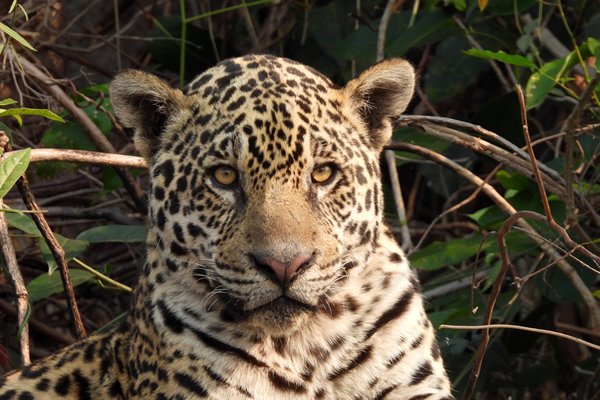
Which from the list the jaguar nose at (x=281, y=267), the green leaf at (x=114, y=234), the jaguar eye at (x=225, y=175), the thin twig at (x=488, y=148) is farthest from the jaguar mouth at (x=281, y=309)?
the green leaf at (x=114, y=234)

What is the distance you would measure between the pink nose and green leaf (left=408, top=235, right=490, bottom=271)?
5.46 ft

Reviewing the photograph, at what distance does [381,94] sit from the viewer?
4.64 metres

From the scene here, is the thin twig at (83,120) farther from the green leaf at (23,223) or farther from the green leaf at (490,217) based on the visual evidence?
the green leaf at (490,217)

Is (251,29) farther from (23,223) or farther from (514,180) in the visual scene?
(23,223)

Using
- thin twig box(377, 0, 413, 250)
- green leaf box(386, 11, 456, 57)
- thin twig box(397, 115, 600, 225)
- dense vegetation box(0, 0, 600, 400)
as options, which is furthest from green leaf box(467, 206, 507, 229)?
green leaf box(386, 11, 456, 57)

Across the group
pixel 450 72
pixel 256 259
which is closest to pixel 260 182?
pixel 256 259

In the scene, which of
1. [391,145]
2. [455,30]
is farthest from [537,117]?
[391,145]

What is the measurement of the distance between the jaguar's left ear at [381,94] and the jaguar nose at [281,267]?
2.72ft

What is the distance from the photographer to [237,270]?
13.1 feet

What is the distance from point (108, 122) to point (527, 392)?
9.73ft

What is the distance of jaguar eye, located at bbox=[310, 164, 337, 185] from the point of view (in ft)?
13.8

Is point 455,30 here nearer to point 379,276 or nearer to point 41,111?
point 379,276

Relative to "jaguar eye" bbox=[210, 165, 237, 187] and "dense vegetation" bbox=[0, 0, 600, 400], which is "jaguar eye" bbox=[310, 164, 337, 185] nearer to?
"jaguar eye" bbox=[210, 165, 237, 187]

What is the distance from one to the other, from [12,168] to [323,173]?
3.42 ft
